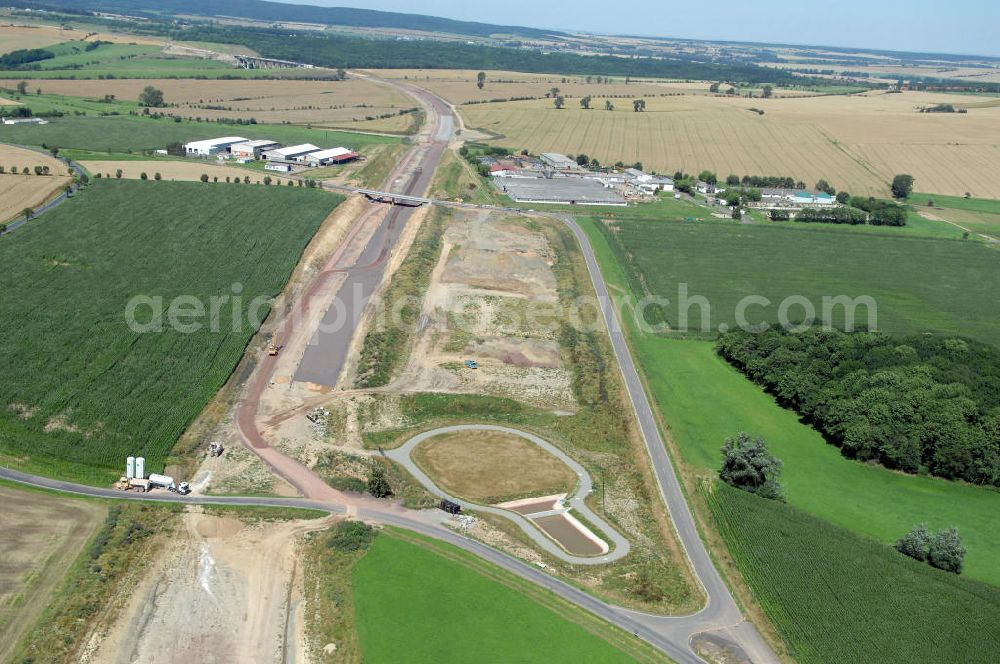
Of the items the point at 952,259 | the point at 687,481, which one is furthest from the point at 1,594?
the point at 952,259

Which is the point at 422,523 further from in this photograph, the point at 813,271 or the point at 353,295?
the point at 813,271

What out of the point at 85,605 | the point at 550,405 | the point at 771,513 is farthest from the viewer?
the point at 550,405

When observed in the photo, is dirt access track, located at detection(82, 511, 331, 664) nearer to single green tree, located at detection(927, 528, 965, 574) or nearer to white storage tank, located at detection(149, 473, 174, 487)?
white storage tank, located at detection(149, 473, 174, 487)

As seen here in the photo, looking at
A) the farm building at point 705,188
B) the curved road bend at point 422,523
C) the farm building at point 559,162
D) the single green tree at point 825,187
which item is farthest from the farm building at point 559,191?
the curved road bend at point 422,523

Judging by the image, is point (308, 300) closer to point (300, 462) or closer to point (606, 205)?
point (300, 462)

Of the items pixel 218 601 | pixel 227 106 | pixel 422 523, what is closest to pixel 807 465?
pixel 422 523

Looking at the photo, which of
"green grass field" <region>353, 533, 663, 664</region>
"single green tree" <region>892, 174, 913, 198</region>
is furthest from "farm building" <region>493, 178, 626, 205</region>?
"green grass field" <region>353, 533, 663, 664</region>
